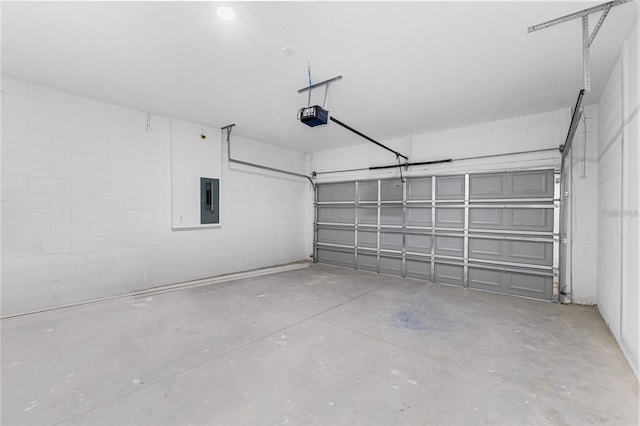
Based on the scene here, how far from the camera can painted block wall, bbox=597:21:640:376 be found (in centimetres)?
237

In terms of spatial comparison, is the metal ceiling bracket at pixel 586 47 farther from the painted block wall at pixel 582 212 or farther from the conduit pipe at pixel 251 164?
the conduit pipe at pixel 251 164

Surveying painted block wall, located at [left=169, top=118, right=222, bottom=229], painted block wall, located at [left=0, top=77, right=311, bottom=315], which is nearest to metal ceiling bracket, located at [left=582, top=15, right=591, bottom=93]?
painted block wall, located at [left=169, top=118, right=222, bottom=229]

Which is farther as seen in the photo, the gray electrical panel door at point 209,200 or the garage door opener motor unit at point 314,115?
the gray electrical panel door at point 209,200

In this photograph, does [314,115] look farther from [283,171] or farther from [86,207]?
[283,171]

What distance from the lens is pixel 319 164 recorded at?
7.33 m

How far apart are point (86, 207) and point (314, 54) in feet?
12.6

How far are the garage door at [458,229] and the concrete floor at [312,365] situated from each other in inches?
Result: 33.8

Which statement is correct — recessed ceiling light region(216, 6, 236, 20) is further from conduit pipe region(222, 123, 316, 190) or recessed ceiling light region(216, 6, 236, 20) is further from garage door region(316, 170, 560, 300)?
garage door region(316, 170, 560, 300)

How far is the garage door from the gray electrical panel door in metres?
2.84

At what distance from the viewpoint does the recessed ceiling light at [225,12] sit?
220 cm

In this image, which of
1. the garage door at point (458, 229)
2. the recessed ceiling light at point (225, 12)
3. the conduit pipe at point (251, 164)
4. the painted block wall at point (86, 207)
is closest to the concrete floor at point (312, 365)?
the painted block wall at point (86, 207)

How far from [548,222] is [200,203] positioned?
19.4 ft

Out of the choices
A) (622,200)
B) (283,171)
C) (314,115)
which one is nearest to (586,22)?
(622,200)

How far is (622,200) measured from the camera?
8.87 feet
